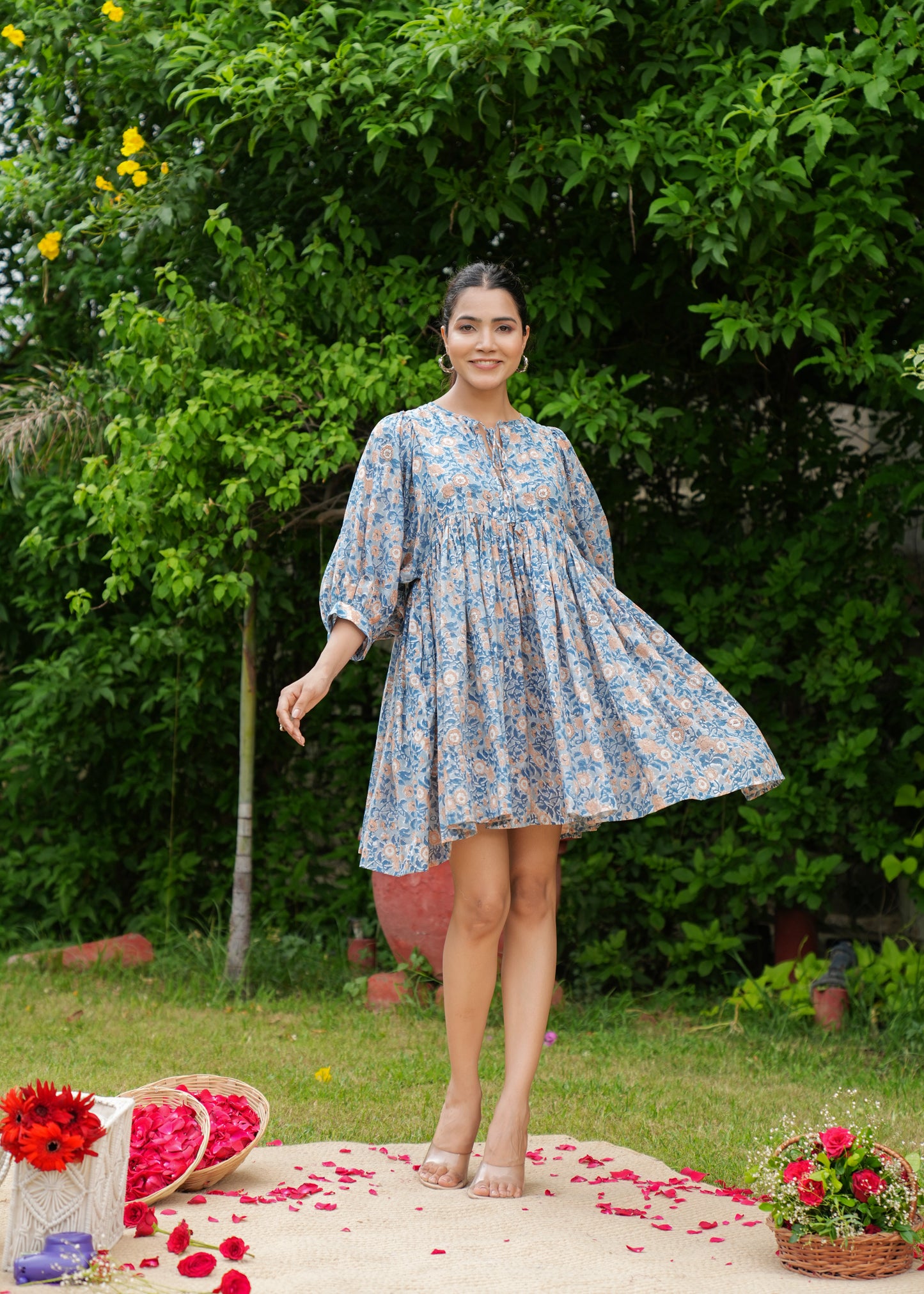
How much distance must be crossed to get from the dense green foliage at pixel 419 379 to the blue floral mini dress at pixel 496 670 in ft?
4.00

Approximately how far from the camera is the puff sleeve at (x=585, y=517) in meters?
2.67

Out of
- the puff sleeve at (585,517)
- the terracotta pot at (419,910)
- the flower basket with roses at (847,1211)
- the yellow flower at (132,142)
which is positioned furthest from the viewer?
the terracotta pot at (419,910)

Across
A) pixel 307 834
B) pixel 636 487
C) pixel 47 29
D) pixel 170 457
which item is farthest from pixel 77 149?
pixel 307 834

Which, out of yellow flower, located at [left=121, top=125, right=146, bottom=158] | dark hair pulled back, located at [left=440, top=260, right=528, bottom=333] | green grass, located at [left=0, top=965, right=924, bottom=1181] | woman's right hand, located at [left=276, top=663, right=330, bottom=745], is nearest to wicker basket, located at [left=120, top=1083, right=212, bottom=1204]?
green grass, located at [left=0, top=965, right=924, bottom=1181]

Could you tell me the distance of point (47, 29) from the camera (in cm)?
411

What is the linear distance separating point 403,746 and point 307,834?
2745mm

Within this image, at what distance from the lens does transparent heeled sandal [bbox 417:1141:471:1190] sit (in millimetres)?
2420

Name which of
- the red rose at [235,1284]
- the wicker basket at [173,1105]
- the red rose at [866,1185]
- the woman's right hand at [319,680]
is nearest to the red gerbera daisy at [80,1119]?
the wicker basket at [173,1105]

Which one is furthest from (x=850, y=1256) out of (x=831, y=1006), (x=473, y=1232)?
(x=831, y=1006)

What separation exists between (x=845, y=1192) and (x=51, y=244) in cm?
347

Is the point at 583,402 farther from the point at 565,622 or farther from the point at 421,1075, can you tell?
the point at 421,1075

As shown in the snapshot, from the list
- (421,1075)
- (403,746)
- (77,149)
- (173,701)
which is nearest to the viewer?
(403,746)

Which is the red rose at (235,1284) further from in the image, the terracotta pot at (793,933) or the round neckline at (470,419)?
the terracotta pot at (793,933)

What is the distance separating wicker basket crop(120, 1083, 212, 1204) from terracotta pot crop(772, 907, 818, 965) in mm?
2434
